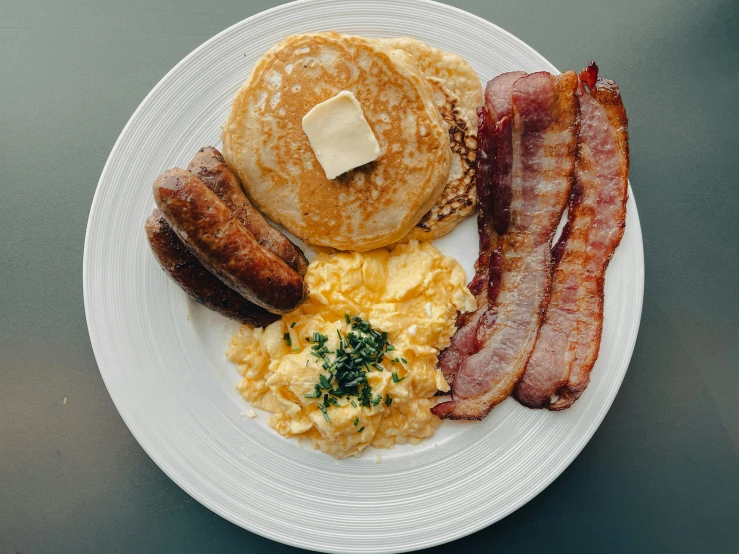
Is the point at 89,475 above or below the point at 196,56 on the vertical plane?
below

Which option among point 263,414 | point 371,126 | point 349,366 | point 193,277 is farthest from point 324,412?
point 371,126

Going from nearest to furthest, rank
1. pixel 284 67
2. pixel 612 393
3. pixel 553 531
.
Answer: pixel 284 67
pixel 612 393
pixel 553 531

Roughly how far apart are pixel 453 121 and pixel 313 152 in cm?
75

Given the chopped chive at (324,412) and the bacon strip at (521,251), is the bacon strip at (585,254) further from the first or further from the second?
the chopped chive at (324,412)

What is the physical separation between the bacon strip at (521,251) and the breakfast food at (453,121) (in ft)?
0.58

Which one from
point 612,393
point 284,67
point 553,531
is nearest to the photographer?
point 284,67

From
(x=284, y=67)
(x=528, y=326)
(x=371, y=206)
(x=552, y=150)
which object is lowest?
(x=528, y=326)

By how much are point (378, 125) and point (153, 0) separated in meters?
1.66

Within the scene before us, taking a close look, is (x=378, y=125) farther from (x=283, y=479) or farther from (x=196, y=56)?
(x=283, y=479)

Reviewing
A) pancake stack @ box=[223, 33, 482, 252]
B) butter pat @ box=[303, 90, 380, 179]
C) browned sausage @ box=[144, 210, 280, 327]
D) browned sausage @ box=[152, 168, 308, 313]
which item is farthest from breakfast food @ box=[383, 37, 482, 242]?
browned sausage @ box=[144, 210, 280, 327]

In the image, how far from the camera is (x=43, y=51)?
3111mm

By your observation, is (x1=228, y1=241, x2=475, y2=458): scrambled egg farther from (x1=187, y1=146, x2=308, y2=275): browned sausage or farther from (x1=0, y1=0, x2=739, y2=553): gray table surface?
(x1=0, y1=0, x2=739, y2=553): gray table surface

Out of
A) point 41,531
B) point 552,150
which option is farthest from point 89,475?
point 552,150

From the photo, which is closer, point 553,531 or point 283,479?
point 283,479
